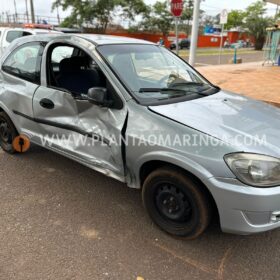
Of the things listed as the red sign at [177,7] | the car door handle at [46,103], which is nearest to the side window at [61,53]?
the car door handle at [46,103]

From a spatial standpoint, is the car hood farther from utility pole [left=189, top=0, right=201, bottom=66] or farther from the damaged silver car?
utility pole [left=189, top=0, right=201, bottom=66]

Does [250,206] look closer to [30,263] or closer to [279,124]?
[279,124]

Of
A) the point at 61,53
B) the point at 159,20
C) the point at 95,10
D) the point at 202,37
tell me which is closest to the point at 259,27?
the point at 202,37

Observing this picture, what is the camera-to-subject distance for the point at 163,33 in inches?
1668

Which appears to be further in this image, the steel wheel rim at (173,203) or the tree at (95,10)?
the tree at (95,10)

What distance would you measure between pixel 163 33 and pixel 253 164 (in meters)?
42.7

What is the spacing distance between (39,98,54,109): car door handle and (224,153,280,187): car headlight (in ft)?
6.87

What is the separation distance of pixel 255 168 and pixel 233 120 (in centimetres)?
58

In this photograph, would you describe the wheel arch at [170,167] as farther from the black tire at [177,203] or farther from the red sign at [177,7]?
the red sign at [177,7]

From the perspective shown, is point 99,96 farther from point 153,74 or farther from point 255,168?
point 255,168

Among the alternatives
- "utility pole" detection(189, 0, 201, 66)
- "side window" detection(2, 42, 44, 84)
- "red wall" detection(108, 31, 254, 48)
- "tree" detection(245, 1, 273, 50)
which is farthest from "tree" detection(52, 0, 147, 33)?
"side window" detection(2, 42, 44, 84)

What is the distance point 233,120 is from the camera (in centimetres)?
277

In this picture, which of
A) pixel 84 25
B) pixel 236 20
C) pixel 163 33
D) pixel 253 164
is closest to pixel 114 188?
pixel 253 164

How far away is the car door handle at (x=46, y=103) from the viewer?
3.54m
